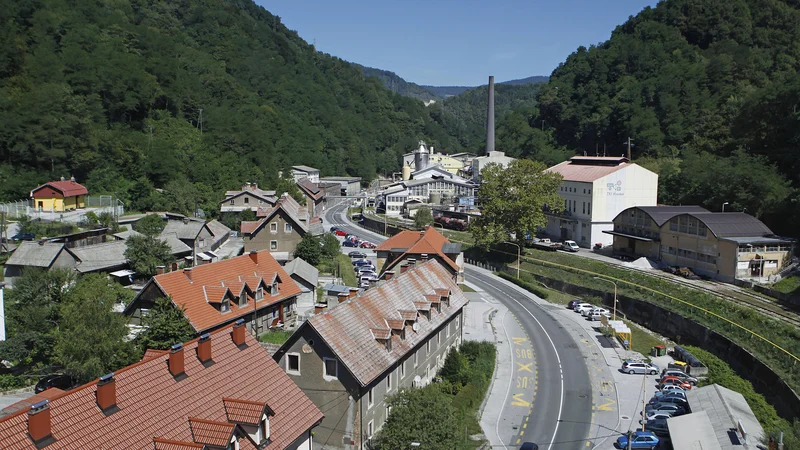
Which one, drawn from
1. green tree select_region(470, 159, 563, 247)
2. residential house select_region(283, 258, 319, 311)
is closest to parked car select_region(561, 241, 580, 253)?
green tree select_region(470, 159, 563, 247)

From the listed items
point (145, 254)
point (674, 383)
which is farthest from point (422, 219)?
point (674, 383)

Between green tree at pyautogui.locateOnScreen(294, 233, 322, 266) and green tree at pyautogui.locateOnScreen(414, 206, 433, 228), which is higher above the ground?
green tree at pyautogui.locateOnScreen(414, 206, 433, 228)

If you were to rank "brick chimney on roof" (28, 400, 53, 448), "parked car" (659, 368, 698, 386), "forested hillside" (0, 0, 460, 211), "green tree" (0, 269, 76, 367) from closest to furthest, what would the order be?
"brick chimney on roof" (28, 400, 53, 448)
"green tree" (0, 269, 76, 367)
"parked car" (659, 368, 698, 386)
"forested hillside" (0, 0, 460, 211)

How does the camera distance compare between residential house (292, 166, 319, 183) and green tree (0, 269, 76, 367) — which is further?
residential house (292, 166, 319, 183)

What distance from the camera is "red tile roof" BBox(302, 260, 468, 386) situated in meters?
27.6

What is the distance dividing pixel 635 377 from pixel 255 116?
338ft

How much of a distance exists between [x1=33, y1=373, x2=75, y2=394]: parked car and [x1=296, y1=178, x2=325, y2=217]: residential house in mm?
71681

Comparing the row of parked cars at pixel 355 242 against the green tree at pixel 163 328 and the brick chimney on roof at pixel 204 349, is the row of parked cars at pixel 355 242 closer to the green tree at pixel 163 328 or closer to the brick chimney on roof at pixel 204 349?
the green tree at pixel 163 328

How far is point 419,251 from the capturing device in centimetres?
5238

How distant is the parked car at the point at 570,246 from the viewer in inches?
3036

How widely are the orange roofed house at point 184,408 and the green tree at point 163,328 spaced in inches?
362

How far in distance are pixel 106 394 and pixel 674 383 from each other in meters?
33.1

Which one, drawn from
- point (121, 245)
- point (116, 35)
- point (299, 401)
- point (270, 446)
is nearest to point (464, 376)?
point (299, 401)

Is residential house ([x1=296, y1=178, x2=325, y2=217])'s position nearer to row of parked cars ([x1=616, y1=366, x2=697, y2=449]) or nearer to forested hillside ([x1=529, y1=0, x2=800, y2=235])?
forested hillside ([x1=529, y1=0, x2=800, y2=235])
